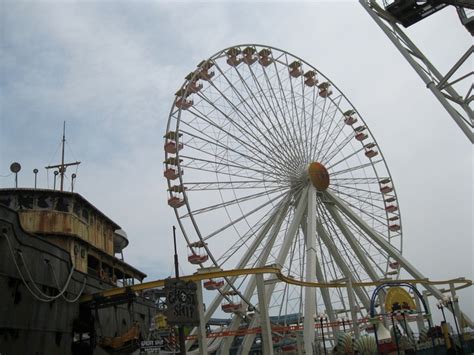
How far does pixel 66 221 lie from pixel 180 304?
1151cm

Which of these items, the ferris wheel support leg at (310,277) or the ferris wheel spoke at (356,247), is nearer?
the ferris wheel support leg at (310,277)

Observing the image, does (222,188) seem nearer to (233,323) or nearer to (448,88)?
(233,323)

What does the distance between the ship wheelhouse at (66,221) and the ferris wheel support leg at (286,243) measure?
285 inches

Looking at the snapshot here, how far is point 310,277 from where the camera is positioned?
2258 centimetres

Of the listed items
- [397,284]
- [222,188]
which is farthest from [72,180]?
[397,284]

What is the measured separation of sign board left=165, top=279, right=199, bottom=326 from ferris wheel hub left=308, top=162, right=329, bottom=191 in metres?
16.1

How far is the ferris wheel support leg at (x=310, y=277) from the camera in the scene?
20484 millimetres

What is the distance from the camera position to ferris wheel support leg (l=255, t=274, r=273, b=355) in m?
18.8

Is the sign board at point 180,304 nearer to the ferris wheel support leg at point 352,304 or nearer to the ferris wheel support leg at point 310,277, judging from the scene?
the ferris wheel support leg at point 310,277

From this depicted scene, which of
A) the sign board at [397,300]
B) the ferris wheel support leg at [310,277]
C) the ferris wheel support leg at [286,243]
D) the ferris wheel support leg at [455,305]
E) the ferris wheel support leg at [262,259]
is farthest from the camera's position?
the ferris wheel support leg at [455,305]

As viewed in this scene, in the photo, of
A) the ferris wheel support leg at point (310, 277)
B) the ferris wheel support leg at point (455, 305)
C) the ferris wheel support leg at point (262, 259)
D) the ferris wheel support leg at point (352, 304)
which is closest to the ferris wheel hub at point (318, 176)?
the ferris wheel support leg at point (310, 277)

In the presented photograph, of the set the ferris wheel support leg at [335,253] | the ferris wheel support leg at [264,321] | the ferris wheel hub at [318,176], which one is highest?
the ferris wheel hub at [318,176]

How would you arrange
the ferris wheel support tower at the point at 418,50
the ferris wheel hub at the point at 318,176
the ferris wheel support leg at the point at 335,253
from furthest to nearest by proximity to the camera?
the ferris wheel support leg at the point at 335,253 < the ferris wheel hub at the point at 318,176 < the ferris wheel support tower at the point at 418,50

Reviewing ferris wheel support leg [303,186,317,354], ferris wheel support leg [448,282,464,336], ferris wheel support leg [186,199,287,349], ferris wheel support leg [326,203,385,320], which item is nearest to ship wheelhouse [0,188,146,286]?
ferris wheel support leg [186,199,287,349]
